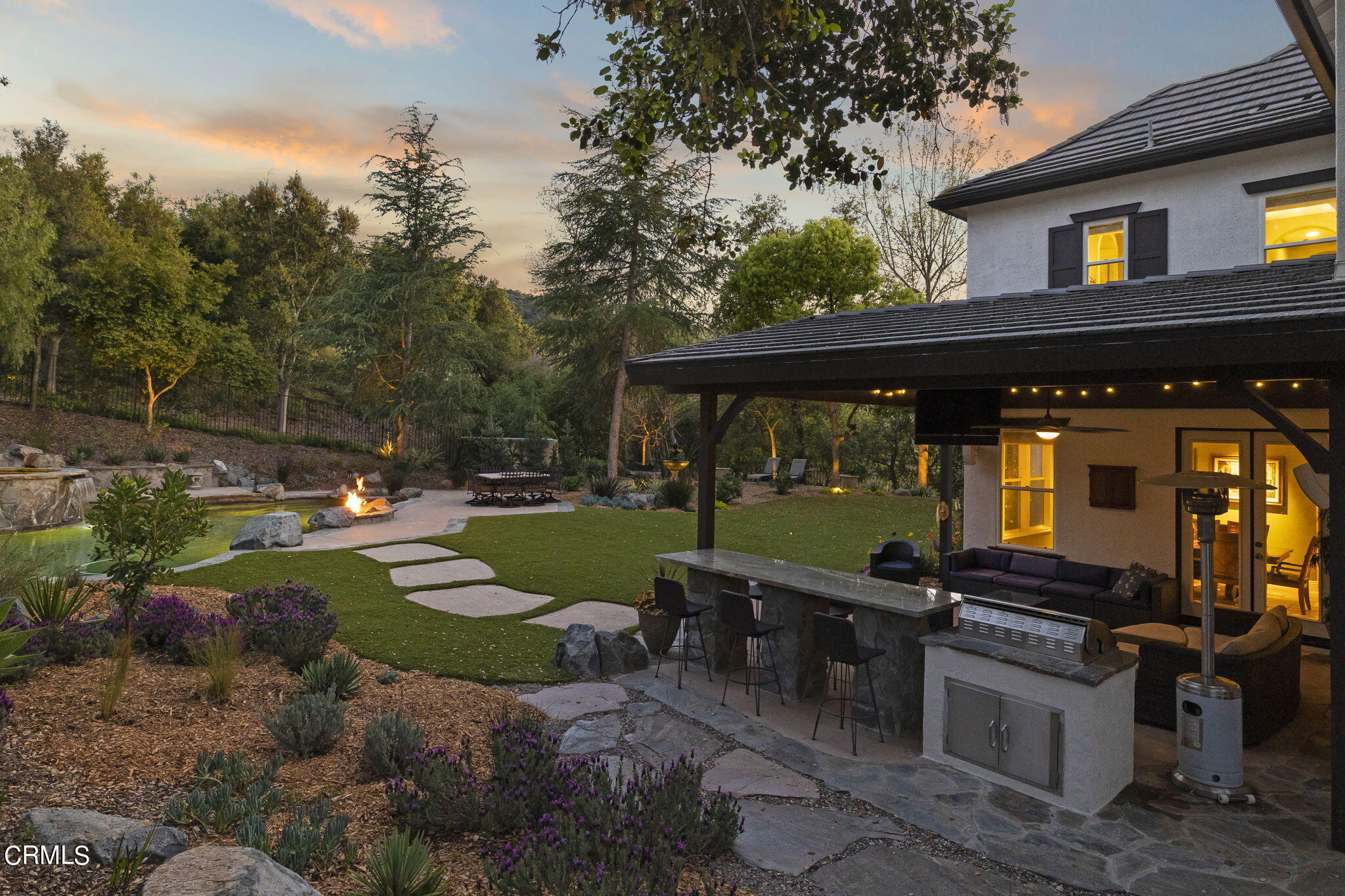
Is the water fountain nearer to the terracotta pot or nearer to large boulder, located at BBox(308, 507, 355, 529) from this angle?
large boulder, located at BBox(308, 507, 355, 529)

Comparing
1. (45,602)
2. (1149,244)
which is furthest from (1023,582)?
(45,602)

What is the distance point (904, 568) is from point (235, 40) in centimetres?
1161

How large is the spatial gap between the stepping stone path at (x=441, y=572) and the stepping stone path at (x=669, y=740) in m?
5.07

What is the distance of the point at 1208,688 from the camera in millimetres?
4711

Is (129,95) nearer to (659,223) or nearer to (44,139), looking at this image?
(659,223)

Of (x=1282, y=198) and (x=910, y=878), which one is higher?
(x=1282, y=198)

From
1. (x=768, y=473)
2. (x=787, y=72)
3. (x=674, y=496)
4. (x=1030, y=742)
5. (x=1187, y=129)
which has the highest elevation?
(x=1187, y=129)

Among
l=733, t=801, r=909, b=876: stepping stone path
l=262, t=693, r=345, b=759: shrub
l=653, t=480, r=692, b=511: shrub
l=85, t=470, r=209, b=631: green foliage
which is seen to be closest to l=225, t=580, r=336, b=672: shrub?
l=85, t=470, r=209, b=631: green foliage

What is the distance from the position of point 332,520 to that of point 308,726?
33.9 ft

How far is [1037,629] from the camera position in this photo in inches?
189

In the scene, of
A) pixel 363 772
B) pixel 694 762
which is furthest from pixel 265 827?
pixel 694 762

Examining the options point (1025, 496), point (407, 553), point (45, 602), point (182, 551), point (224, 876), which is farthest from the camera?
point (407, 553)

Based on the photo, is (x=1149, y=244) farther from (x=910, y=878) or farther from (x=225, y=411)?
(x=225, y=411)

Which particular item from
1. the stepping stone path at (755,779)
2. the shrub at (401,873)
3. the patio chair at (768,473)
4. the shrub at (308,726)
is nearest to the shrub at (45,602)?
the shrub at (308,726)
